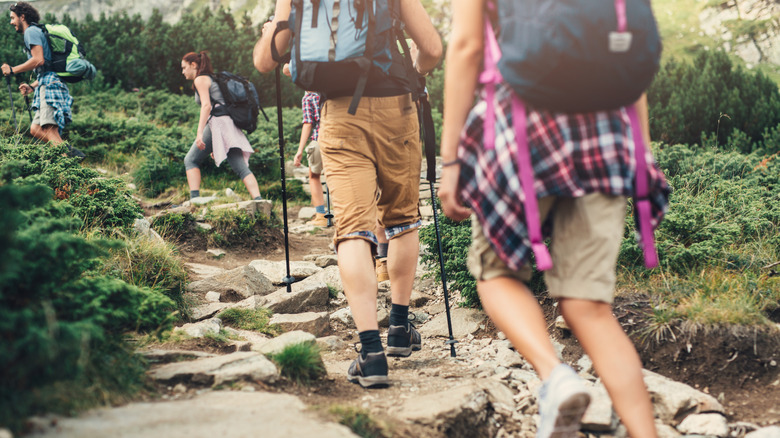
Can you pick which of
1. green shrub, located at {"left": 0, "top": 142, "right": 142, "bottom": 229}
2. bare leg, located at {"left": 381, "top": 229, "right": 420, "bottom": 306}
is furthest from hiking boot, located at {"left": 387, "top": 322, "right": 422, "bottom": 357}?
green shrub, located at {"left": 0, "top": 142, "right": 142, "bottom": 229}

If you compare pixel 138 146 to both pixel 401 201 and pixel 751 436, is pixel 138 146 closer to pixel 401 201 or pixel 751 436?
pixel 401 201

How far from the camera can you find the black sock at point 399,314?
3.34m

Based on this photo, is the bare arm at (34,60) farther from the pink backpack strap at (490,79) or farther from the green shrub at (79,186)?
the pink backpack strap at (490,79)

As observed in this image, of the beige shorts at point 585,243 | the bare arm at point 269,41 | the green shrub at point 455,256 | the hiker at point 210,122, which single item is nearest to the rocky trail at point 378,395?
the green shrub at point 455,256

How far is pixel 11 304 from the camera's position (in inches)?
74.8

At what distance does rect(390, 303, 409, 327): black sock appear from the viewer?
334cm

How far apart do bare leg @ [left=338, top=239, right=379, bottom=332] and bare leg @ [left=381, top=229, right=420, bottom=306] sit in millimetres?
413

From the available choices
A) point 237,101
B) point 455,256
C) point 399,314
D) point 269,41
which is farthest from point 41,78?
point 399,314

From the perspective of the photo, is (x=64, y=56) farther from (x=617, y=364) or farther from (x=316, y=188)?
(x=617, y=364)

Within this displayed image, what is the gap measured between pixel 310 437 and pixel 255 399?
48 centimetres

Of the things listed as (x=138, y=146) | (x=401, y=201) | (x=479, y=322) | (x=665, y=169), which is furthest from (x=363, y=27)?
(x=138, y=146)

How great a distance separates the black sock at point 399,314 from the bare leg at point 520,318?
1389mm

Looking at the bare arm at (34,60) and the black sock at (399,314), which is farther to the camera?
the bare arm at (34,60)

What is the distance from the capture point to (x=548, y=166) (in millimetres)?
1768
